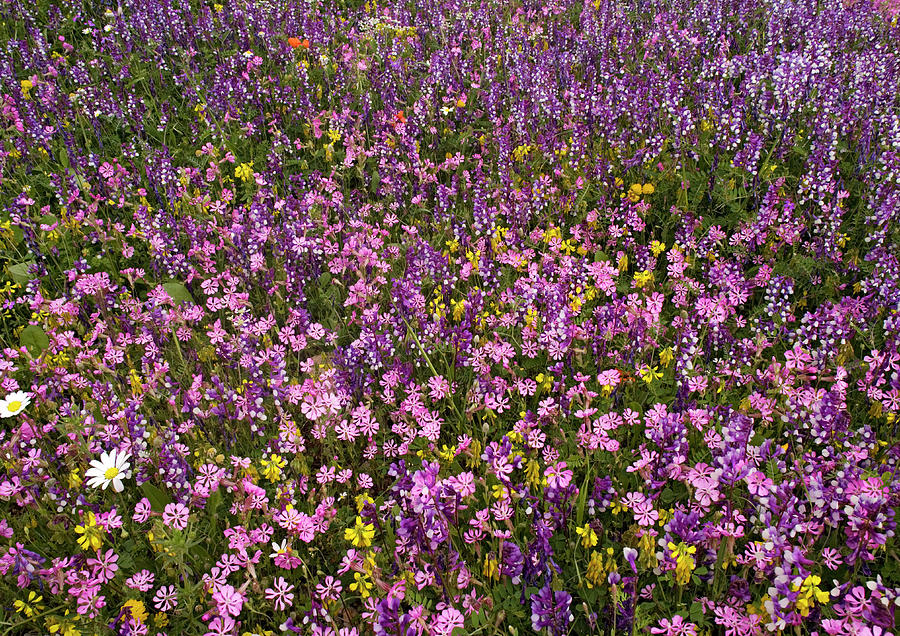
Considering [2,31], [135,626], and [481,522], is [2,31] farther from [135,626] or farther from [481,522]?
[481,522]

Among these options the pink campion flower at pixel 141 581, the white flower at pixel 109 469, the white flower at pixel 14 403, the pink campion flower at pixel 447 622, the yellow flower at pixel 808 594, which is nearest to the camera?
the yellow flower at pixel 808 594

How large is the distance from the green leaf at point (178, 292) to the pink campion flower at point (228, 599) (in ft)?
6.96

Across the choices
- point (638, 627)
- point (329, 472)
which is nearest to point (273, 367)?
point (329, 472)

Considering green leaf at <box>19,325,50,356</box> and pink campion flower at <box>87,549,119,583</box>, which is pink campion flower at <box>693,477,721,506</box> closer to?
pink campion flower at <box>87,549,119,583</box>

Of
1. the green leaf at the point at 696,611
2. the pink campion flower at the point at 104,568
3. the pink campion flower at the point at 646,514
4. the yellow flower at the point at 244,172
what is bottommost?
the pink campion flower at the point at 104,568

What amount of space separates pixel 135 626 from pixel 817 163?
442cm

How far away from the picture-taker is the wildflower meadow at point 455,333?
2459 millimetres

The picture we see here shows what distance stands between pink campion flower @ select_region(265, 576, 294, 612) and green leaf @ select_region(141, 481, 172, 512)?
2.41 ft

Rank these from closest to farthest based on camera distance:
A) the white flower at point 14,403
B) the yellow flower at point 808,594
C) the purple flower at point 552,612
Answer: the yellow flower at point 808,594, the purple flower at point 552,612, the white flower at point 14,403

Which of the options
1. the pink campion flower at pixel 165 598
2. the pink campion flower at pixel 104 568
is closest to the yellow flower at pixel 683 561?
the pink campion flower at pixel 165 598

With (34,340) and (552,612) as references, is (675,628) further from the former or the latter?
(34,340)

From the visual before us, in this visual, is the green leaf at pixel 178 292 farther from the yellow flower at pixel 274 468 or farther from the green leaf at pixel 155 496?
the yellow flower at pixel 274 468

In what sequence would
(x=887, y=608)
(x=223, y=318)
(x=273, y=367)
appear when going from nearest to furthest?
Answer: (x=887, y=608)
(x=273, y=367)
(x=223, y=318)

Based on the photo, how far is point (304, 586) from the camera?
271 cm
